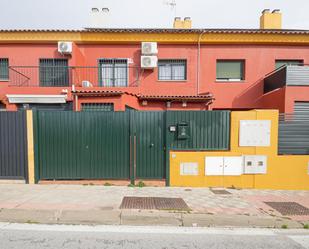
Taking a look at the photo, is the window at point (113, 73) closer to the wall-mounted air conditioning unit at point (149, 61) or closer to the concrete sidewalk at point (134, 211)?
the wall-mounted air conditioning unit at point (149, 61)

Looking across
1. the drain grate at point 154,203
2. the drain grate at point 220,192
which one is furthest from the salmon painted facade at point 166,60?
the drain grate at point 154,203

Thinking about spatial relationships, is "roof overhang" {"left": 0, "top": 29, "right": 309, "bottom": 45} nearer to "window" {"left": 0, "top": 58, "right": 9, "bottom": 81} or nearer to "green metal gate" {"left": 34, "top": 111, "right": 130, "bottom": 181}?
"window" {"left": 0, "top": 58, "right": 9, "bottom": 81}

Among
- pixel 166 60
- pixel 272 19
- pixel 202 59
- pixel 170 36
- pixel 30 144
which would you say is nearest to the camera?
pixel 30 144

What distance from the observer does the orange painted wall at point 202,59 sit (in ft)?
35.5

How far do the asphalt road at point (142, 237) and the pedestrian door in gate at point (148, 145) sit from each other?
7.70ft

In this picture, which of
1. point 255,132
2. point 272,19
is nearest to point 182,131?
point 255,132

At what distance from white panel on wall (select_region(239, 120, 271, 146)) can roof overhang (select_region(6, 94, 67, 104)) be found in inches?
314

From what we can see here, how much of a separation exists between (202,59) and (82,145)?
8482mm

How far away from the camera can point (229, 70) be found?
11.3 m

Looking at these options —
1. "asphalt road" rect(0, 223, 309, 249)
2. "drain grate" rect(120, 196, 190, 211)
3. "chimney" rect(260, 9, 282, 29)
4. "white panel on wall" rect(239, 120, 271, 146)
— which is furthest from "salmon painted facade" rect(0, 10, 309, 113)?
"asphalt road" rect(0, 223, 309, 249)

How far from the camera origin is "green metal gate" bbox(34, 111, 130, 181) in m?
5.97

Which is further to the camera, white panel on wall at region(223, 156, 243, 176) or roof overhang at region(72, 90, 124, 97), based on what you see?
roof overhang at region(72, 90, 124, 97)

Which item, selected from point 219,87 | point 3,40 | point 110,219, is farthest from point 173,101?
point 3,40

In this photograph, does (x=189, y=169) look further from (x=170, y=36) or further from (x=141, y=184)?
(x=170, y=36)
